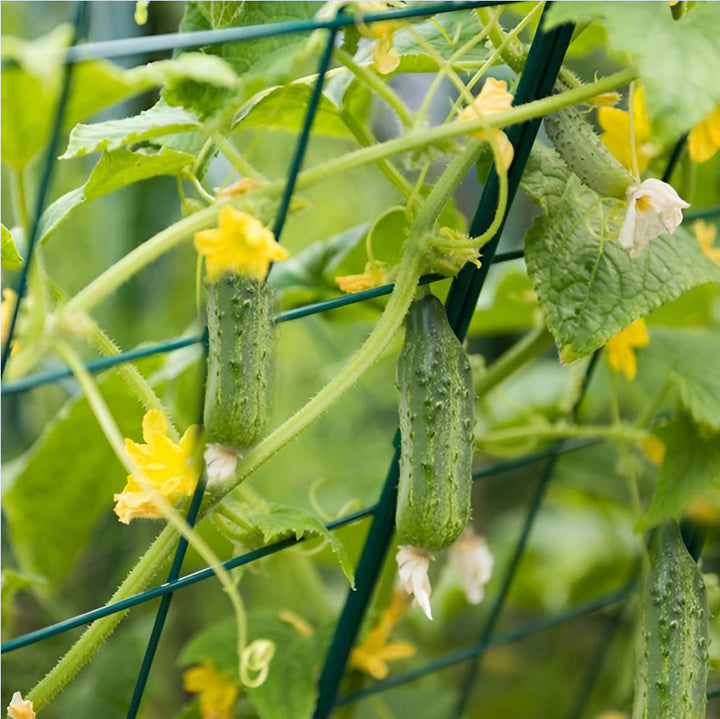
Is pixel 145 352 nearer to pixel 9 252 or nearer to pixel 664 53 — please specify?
pixel 9 252

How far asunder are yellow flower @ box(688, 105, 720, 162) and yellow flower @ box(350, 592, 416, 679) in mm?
547

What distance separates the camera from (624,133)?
969 millimetres

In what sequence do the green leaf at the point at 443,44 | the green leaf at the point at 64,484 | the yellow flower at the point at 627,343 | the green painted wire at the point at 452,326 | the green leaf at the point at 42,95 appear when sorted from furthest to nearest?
1. the green leaf at the point at 64,484
2. the yellow flower at the point at 627,343
3. the green leaf at the point at 443,44
4. the green painted wire at the point at 452,326
5. the green leaf at the point at 42,95

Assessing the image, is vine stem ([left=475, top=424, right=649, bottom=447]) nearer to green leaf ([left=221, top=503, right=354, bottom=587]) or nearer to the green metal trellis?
the green metal trellis

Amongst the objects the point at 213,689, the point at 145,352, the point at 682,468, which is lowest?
the point at 213,689

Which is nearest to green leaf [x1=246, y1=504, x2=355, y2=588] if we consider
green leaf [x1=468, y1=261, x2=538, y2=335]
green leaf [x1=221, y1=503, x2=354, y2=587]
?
green leaf [x1=221, y1=503, x2=354, y2=587]

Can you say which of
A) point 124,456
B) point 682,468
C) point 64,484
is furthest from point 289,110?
point 64,484

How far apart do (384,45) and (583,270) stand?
24cm

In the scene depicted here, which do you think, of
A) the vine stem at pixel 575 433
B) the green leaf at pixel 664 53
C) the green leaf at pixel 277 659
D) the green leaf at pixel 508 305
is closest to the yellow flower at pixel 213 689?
the green leaf at pixel 277 659

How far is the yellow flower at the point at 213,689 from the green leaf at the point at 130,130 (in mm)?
559

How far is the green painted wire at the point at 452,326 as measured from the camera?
2.60ft

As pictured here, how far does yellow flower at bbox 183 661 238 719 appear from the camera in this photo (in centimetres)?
109

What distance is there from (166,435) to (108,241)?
1.08m

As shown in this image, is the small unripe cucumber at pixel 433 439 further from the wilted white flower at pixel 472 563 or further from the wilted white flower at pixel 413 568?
the wilted white flower at pixel 472 563
